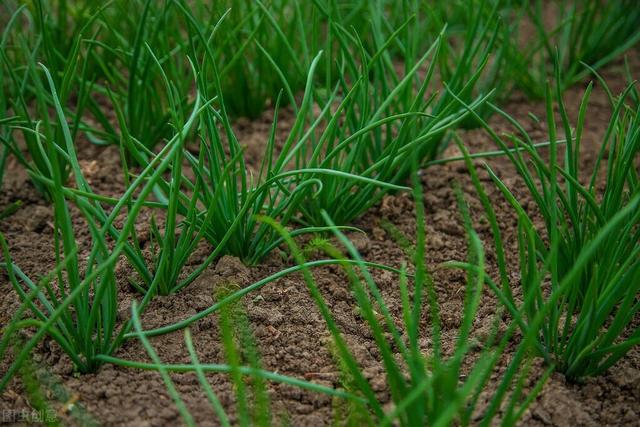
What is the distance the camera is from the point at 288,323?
190 centimetres

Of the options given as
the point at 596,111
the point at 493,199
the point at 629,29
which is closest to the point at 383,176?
the point at 493,199

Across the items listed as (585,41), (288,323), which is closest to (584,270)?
(288,323)

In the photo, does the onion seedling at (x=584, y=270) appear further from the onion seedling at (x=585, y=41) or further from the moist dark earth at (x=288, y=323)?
the onion seedling at (x=585, y=41)

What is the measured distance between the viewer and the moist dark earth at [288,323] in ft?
5.36

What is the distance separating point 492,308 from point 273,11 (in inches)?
62.1

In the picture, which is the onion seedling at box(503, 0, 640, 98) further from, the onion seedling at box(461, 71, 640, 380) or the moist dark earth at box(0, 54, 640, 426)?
the onion seedling at box(461, 71, 640, 380)

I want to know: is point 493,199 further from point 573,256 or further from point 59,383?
point 59,383

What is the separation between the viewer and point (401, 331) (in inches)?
74.4

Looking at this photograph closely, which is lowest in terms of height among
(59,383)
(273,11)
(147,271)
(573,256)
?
(59,383)

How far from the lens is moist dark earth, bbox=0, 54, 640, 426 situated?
5.36 ft

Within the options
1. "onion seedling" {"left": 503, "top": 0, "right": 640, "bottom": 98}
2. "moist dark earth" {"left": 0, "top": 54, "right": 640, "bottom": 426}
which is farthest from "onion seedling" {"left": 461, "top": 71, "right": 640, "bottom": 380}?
"onion seedling" {"left": 503, "top": 0, "right": 640, "bottom": 98}

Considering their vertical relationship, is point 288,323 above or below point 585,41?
below

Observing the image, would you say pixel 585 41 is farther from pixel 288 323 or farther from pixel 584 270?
pixel 288 323

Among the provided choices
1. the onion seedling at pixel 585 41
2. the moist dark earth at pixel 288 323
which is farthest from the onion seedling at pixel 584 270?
the onion seedling at pixel 585 41
